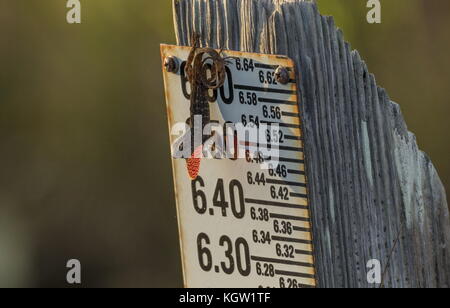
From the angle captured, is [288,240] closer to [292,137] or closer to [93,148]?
[292,137]

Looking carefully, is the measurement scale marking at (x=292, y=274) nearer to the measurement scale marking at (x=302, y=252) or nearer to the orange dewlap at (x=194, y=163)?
the measurement scale marking at (x=302, y=252)

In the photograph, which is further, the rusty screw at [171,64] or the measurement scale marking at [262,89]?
the rusty screw at [171,64]

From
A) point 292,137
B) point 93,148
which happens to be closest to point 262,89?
point 292,137

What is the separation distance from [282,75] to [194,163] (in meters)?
0.43

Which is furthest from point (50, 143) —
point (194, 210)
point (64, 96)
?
point (194, 210)

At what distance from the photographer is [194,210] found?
14.4 feet

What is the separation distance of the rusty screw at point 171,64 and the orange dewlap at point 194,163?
26cm

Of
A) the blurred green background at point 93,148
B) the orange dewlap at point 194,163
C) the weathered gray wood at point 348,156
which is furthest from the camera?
the blurred green background at point 93,148

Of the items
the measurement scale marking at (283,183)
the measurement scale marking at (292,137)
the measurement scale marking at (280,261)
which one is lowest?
the measurement scale marking at (280,261)

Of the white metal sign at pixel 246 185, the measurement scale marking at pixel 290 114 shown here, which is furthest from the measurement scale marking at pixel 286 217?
the measurement scale marking at pixel 290 114

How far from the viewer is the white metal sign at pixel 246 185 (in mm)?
4141

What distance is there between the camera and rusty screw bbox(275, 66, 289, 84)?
4.10m
